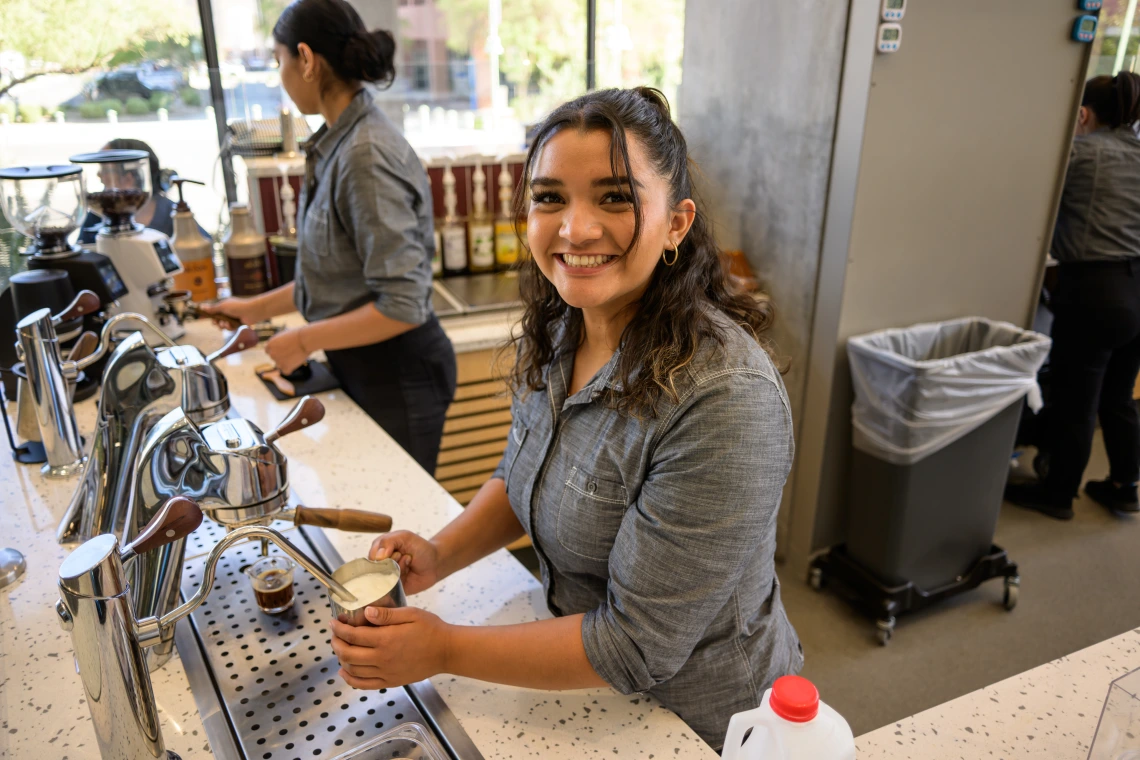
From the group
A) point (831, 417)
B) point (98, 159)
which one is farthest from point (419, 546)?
point (831, 417)

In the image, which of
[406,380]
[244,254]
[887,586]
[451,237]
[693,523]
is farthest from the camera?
[451,237]

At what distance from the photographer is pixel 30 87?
283 cm

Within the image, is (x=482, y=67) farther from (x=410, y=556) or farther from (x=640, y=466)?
(x=640, y=466)

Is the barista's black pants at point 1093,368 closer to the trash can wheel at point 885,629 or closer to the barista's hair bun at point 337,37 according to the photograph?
the trash can wheel at point 885,629

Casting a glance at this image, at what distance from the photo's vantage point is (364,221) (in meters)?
1.90

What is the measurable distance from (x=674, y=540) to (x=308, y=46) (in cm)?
150

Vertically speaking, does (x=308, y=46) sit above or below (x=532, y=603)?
above

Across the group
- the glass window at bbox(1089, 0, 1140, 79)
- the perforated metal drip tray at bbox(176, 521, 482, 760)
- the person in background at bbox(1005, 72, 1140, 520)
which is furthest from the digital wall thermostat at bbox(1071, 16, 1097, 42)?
the perforated metal drip tray at bbox(176, 521, 482, 760)

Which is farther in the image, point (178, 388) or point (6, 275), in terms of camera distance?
point (6, 275)

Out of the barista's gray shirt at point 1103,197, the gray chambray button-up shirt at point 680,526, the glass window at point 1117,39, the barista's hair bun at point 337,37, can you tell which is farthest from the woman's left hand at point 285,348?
the glass window at point 1117,39

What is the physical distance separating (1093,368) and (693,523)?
2.96 metres

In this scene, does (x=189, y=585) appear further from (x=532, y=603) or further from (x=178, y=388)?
(x=532, y=603)

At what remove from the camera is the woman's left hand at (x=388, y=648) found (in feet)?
3.24

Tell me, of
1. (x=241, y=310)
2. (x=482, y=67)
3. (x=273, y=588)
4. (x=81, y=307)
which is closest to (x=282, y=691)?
(x=273, y=588)
